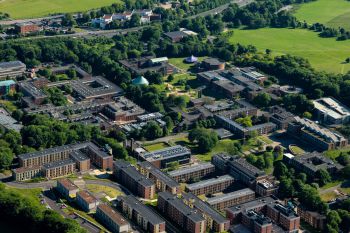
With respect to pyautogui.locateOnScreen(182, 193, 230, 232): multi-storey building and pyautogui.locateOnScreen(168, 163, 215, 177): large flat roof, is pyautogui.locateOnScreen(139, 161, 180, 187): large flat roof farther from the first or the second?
pyautogui.locateOnScreen(182, 193, 230, 232): multi-storey building

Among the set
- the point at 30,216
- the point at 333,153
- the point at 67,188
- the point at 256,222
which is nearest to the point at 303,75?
the point at 333,153

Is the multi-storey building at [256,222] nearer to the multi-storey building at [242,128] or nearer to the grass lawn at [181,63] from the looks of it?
the multi-storey building at [242,128]

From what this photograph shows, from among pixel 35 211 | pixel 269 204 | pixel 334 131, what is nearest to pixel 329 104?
pixel 334 131

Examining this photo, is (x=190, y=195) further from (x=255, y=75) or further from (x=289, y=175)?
(x=255, y=75)

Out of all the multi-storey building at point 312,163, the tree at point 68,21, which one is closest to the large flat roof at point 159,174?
the multi-storey building at point 312,163

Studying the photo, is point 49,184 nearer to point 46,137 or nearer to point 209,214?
point 46,137

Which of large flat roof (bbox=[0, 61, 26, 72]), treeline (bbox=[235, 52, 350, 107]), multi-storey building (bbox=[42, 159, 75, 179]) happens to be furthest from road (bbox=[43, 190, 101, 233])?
treeline (bbox=[235, 52, 350, 107])
